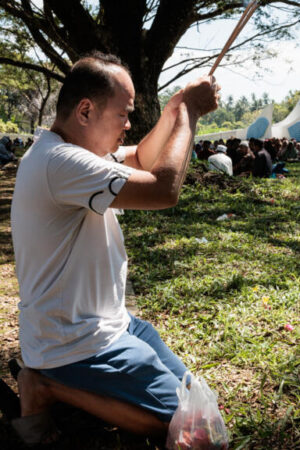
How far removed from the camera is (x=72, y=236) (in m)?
1.75

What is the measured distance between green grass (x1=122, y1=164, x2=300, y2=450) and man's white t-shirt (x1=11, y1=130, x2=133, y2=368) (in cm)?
93

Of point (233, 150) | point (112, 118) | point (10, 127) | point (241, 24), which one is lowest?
point (233, 150)

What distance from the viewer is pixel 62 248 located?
67.6 inches

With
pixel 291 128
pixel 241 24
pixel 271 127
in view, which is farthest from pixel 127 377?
pixel 291 128

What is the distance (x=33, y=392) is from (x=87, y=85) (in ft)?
4.39

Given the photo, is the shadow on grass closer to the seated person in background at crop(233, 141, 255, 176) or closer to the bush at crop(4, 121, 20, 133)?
the seated person in background at crop(233, 141, 255, 176)

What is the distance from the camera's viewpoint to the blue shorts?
1727mm

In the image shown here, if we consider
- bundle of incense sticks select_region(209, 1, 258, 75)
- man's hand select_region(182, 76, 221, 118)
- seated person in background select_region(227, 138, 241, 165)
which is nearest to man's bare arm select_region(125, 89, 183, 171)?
man's hand select_region(182, 76, 221, 118)

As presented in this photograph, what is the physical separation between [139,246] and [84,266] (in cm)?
368

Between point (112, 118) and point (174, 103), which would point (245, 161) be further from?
point (112, 118)

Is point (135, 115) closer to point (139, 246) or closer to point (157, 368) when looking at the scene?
point (139, 246)

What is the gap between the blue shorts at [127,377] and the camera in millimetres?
1727

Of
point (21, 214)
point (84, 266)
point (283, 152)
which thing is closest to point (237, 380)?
point (84, 266)

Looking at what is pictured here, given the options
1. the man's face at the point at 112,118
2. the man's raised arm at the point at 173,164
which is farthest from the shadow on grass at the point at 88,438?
the man's face at the point at 112,118
